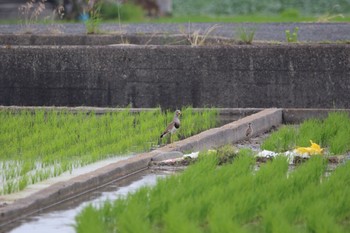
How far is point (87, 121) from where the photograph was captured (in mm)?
11094

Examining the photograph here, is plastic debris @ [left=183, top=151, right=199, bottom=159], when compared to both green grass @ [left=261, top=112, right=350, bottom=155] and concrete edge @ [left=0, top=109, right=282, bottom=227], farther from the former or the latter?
green grass @ [left=261, top=112, right=350, bottom=155]

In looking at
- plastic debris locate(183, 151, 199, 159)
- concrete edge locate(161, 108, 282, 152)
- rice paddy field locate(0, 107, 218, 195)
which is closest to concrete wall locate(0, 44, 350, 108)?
concrete edge locate(161, 108, 282, 152)

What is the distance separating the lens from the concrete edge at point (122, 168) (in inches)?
272

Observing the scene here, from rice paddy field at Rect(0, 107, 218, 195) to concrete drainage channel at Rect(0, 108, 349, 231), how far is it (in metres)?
0.33

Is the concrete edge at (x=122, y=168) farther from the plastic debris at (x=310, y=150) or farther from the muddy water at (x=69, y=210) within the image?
the plastic debris at (x=310, y=150)

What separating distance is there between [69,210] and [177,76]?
5945 mm

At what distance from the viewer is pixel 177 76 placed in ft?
42.3

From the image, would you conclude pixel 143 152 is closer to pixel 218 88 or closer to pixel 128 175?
pixel 128 175

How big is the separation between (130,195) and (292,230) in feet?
4.02

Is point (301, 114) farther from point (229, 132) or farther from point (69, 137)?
point (69, 137)

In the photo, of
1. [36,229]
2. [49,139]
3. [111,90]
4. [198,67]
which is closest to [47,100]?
[111,90]

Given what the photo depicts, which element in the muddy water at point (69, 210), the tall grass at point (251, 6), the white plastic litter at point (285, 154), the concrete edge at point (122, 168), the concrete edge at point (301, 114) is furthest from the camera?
the tall grass at point (251, 6)

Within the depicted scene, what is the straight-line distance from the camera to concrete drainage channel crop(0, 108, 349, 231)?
22.8 feet

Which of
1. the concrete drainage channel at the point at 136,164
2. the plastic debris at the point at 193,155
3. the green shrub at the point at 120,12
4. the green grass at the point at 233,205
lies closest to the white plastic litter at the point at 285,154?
the plastic debris at the point at 193,155
